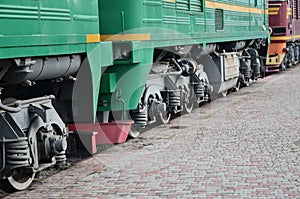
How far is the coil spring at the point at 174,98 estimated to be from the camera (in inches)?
481

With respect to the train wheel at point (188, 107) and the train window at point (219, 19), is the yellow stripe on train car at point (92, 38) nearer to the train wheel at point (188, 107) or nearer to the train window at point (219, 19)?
the train wheel at point (188, 107)

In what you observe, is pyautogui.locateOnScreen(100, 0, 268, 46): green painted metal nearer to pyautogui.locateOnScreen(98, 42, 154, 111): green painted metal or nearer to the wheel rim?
pyautogui.locateOnScreen(98, 42, 154, 111): green painted metal

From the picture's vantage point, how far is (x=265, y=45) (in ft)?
75.1

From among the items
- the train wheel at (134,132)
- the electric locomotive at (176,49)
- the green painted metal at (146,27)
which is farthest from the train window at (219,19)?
the train wheel at (134,132)

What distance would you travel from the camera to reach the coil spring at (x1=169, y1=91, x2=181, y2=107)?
12227 millimetres

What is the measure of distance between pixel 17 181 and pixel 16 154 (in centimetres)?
74

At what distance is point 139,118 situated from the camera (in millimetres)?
10453

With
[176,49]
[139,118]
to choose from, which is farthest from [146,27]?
[176,49]

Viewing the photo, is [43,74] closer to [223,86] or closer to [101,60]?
[101,60]

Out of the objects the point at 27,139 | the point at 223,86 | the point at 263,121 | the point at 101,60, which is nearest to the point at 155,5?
the point at 101,60

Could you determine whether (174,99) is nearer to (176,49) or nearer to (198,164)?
(176,49)

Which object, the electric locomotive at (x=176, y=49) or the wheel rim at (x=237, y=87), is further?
the wheel rim at (x=237, y=87)

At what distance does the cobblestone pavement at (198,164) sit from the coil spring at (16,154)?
21.6 inches

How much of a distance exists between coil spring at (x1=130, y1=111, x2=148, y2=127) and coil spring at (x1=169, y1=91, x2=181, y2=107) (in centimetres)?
179
